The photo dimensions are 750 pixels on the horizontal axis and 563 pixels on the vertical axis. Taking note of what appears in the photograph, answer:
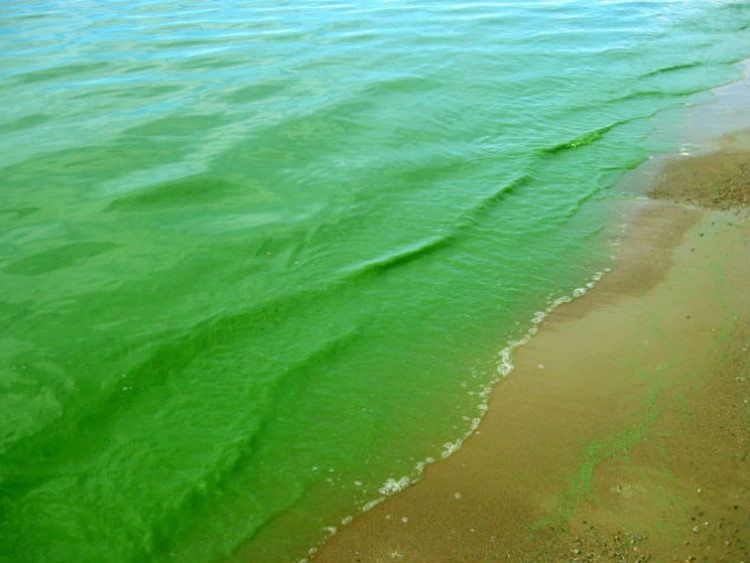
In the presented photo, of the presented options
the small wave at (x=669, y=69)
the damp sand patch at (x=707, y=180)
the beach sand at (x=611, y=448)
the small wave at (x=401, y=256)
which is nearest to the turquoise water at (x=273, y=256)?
the small wave at (x=401, y=256)

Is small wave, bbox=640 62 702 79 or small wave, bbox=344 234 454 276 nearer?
small wave, bbox=344 234 454 276

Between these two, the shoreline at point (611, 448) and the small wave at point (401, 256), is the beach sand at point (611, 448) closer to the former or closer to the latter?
the shoreline at point (611, 448)

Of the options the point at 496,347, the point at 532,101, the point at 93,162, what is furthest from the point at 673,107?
the point at 93,162

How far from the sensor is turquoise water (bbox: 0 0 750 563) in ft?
17.9

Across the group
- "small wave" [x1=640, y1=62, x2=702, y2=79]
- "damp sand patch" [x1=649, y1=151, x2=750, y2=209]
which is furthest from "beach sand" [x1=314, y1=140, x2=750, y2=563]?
"small wave" [x1=640, y1=62, x2=702, y2=79]

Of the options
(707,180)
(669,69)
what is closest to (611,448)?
(707,180)

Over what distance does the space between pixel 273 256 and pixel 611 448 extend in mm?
4473

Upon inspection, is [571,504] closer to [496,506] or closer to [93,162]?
[496,506]

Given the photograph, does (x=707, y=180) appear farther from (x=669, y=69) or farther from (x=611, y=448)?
(x=669, y=69)

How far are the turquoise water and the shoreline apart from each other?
0.31m

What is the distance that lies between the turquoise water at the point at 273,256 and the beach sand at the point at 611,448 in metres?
0.31

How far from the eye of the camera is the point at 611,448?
5434 millimetres

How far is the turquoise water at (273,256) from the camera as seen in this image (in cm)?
545

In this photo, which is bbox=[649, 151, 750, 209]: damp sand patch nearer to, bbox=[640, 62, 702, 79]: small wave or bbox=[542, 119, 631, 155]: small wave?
bbox=[542, 119, 631, 155]: small wave
